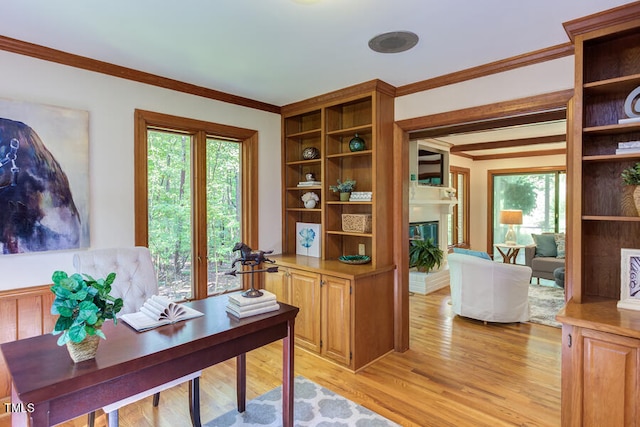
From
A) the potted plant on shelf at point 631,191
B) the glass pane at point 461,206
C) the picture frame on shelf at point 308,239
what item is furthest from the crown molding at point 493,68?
the glass pane at point 461,206

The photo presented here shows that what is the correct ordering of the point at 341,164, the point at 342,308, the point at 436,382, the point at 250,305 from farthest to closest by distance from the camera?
the point at 341,164
the point at 342,308
the point at 436,382
the point at 250,305

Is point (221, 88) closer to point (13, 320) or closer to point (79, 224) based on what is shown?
point (79, 224)

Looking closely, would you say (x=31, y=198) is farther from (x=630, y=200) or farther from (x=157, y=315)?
(x=630, y=200)

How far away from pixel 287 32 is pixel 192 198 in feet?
6.01

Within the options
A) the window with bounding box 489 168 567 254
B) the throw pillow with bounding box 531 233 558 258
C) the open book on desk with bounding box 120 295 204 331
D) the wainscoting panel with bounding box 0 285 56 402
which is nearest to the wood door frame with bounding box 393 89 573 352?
the open book on desk with bounding box 120 295 204 331

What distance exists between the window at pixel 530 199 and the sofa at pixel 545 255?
3.40 ft

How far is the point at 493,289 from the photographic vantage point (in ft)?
13.4

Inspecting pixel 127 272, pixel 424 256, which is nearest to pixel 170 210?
pixel 127 272

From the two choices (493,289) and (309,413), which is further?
(493,289)

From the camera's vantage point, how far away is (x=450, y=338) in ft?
12.3

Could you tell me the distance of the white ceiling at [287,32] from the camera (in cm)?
192

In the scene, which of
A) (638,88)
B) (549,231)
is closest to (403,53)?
(638,88)

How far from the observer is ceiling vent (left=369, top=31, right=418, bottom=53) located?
2256 millimetres

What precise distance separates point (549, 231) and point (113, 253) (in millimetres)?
7997
